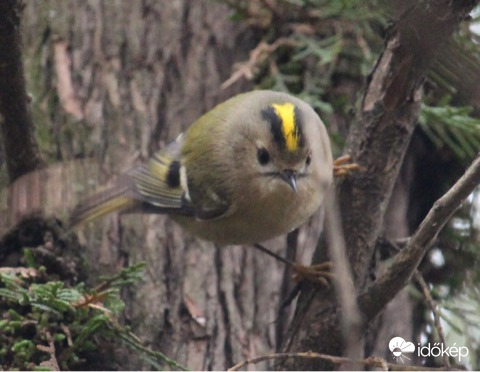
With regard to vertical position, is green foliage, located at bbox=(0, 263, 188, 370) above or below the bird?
below

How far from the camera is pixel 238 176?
9.23ft

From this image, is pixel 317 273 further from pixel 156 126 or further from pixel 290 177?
pixel 156 126

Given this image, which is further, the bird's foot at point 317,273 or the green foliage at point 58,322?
the bird's foot at point 317,273

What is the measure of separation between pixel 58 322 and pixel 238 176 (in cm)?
80

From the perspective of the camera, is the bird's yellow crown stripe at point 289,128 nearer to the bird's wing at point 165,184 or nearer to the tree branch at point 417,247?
the bird's wing at point 165,184

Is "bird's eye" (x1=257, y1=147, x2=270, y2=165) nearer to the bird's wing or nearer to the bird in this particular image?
the bird

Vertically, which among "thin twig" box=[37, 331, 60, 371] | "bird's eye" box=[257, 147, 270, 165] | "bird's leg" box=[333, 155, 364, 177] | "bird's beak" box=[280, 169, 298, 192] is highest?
"bird's eye" box=[257, 147, 270, 165]

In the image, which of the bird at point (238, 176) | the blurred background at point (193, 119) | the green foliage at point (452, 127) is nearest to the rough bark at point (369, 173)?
the bird at point (238, 176)

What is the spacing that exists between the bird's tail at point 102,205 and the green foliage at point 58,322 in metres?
0.37

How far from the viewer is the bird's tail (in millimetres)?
2816

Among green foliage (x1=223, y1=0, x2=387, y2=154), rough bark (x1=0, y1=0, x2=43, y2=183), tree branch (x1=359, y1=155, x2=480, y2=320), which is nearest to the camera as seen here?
tree branch (x1=359, y1=155, x2=480, y2=320)

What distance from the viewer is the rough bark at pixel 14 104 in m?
2.13

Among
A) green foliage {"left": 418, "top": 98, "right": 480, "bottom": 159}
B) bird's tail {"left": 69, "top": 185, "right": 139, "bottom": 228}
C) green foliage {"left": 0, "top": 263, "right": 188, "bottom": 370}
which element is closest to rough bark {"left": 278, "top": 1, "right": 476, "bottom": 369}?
green foliage {"left": 0, "top": 263, "right": 188, "bottom": 370}

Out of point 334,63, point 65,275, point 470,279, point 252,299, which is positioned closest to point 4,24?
point 65,275
